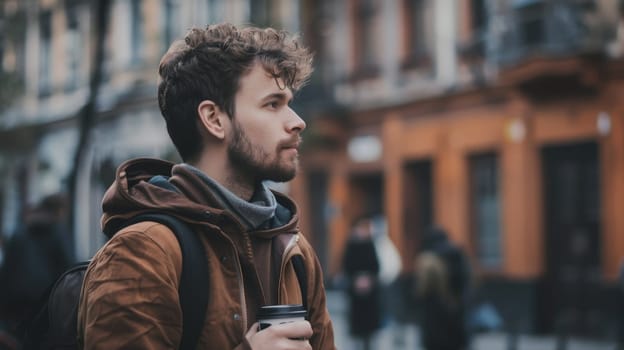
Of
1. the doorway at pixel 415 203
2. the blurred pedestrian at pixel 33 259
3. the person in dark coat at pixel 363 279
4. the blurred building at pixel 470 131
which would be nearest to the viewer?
the blurred pedestrian at pixel 33 259

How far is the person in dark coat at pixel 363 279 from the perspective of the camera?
16.8 meters

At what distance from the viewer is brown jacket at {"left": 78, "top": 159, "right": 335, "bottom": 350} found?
267 cm

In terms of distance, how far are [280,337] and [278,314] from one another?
53mm

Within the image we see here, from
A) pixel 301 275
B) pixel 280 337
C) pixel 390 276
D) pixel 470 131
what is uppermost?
pixel 470 131

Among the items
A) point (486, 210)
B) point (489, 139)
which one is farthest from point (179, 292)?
point (486, 210)

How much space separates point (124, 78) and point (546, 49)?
19.5 m

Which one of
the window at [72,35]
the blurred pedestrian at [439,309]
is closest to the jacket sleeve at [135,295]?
the blurred pedestrian at [439,309]

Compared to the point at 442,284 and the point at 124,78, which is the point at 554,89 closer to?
the point at 442,284

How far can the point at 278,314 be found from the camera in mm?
2760

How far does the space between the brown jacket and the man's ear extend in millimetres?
138

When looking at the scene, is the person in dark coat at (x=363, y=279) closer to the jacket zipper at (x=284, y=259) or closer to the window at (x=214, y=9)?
the jacket zipper at (x=284, y=259)

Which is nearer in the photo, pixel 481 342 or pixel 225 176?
pixel 225 176

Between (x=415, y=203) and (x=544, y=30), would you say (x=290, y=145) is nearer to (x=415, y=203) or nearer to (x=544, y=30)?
(x=544, y=30)

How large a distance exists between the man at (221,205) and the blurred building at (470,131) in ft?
45.6
